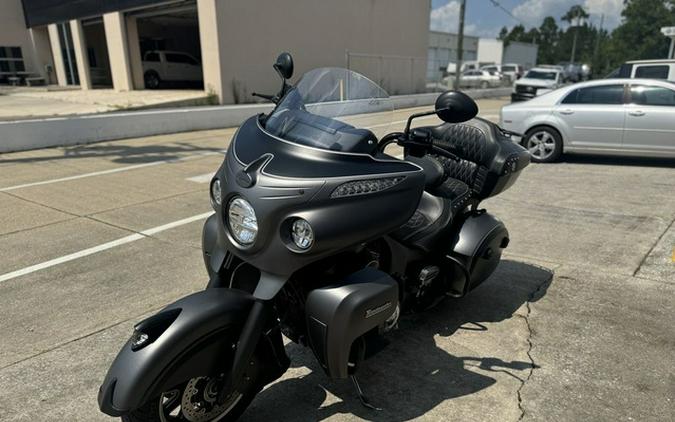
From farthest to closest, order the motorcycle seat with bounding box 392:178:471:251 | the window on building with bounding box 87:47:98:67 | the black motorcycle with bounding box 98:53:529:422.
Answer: the window on building with bounding box 87:47:98:67 < the motorcycle seat with bounding box 392:178:471:251 < the black motorcycle with bounding box 98:53:529:422

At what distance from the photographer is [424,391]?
2.72 metres

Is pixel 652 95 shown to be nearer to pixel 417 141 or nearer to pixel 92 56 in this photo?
pixel 417 141

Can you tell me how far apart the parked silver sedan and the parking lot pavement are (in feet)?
6.68

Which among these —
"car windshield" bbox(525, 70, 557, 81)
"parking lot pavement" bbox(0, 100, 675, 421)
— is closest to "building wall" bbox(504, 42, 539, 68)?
"car windshield" bbox(525, 70, 557, 81)

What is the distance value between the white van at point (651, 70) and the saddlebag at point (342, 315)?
12.6 meters

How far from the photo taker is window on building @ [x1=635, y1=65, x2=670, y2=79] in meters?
11.9

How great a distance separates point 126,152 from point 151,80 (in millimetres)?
13988

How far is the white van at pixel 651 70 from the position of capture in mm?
11828

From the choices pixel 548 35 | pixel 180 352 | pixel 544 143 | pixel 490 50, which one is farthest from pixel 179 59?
pixel 548 35

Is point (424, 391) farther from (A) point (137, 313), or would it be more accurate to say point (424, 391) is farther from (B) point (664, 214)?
(B) point (664, 214)

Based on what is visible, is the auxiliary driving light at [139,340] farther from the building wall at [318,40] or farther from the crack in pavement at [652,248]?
the building wall at [318,40]

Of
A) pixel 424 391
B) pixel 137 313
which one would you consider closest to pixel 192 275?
pixel 137 313

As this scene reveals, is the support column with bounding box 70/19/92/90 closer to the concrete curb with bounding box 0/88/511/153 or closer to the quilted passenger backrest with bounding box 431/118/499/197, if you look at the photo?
the concrete curb with bounding box 0/88/511/153

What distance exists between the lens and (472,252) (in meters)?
3.23
